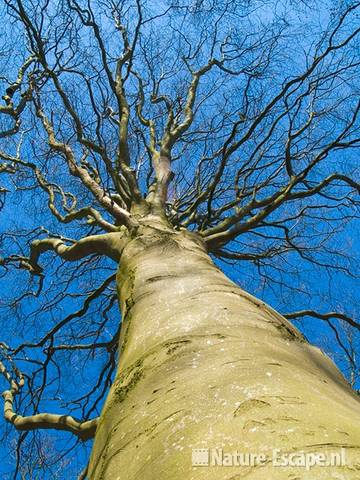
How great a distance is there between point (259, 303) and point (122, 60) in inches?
176

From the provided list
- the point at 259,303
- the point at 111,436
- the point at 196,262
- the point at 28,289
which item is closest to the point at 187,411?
the point at 111,436

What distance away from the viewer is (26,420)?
3.11m

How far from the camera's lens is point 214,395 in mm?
876

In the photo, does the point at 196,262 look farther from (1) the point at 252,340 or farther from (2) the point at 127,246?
(1) the point at 252,340

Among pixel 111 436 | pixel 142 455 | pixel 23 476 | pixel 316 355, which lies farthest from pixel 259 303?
pixel 23 476

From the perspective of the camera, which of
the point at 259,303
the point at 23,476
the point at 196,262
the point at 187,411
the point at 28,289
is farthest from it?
the point at 28,289

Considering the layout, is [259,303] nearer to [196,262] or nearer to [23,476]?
[196,262]

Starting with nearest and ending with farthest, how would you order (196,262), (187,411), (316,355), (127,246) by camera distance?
(187,411)
(316,355)
(196,262)
(127,246)

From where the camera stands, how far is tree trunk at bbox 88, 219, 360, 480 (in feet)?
2.20

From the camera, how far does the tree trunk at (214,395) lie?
2.20ft

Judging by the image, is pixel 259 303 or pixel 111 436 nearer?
pixel 111 436

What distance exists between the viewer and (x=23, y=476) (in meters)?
5.03

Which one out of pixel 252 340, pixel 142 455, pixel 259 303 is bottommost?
pixel 142 455

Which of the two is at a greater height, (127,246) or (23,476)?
(127,246)
